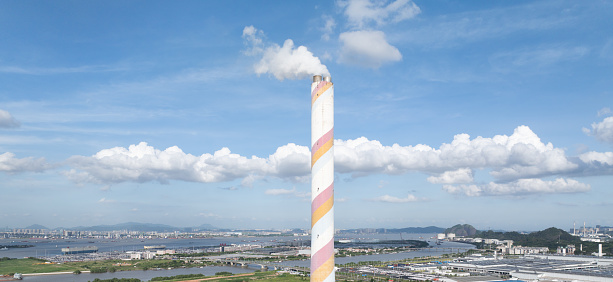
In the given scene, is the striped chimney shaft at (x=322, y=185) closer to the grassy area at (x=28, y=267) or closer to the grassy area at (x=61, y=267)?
the grassy area at (x=61, y=267)

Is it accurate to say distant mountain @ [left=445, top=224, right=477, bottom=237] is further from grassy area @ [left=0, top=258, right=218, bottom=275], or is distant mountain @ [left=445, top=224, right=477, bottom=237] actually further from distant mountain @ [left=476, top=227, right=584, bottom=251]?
grassy area @ [left=0, top=258, right=218, bottom=275]

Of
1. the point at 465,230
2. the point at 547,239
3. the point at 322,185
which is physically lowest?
the point at 465,230

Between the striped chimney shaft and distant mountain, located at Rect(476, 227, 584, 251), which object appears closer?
the striped chimney shaft

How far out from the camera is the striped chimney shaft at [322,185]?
518 inches

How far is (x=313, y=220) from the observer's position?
13.3 metres

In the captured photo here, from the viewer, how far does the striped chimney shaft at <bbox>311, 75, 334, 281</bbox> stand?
13.2 m

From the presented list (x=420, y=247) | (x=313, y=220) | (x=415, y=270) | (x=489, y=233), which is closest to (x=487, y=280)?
(x=415, y=270)

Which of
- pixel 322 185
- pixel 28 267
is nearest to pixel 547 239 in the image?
pixel 28 267

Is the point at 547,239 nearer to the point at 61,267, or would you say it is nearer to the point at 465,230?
the point at 465,230

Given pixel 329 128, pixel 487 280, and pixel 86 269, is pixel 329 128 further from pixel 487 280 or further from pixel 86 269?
pixel 86 269

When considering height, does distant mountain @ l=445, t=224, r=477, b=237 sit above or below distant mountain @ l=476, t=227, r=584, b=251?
below

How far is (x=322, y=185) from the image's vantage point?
521 inches

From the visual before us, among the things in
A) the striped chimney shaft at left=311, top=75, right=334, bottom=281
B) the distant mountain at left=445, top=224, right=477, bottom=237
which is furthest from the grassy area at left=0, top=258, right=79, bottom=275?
the distant mountain at left=445, top=224, right=477, bottom=237

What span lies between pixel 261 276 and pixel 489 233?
118 metres
